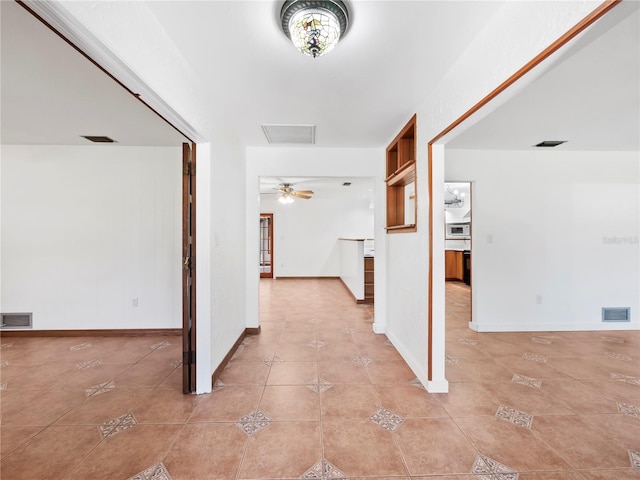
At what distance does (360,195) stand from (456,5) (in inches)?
243

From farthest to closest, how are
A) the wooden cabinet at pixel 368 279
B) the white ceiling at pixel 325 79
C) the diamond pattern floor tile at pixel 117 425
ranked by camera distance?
1. the wooden cabinet at pixel 368 279
2. the diamond pattern floor tile at pixel 117 425
3. the white ceiling at pixel 325 79

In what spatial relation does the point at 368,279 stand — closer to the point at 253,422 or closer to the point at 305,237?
the point at 305,237

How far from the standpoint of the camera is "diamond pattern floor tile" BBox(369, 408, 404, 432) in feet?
5.58

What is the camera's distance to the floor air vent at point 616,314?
3521 millimetres

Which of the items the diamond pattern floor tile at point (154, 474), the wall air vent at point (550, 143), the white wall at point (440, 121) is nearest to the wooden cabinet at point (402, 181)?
the white wall at point (440, 121)

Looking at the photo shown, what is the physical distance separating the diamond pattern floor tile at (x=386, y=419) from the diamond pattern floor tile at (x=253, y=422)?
71cm

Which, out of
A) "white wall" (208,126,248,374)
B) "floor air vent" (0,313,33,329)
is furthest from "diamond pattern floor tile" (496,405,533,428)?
"floor air vent" (0,313,33,329)

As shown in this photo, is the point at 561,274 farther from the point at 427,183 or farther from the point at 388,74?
the point at 388,74

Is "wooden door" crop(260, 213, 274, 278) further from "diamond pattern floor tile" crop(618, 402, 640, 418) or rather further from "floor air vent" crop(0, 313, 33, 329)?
"diamond pattern floor tile" crop(618, 402, 640, 418)

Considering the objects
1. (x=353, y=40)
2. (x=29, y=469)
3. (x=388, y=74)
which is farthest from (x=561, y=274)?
(x=29, y=469)

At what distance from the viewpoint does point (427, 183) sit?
2.16 m

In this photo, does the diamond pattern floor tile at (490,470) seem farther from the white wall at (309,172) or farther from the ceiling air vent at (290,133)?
the ceiling air vent at (290,133)

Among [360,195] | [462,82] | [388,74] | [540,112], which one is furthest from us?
[360,195]

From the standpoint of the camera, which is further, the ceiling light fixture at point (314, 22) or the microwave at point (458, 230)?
the microwave at point (458, 230)
